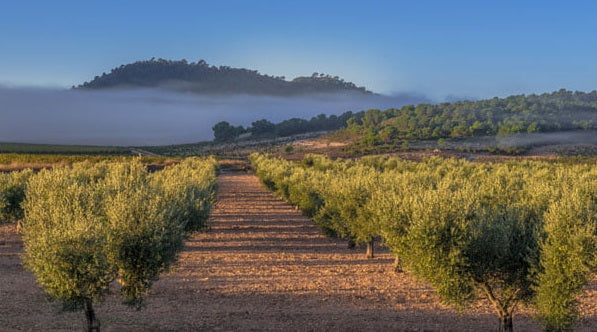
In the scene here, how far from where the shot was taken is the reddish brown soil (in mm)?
24266

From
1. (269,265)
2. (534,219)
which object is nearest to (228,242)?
(269,265)

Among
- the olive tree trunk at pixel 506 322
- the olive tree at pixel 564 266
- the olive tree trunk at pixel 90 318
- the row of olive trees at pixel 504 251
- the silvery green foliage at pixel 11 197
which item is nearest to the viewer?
the olive tree at pixel 564 266

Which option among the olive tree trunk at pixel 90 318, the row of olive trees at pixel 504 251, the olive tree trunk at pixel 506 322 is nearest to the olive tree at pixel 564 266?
the row of olive trees at pixel 504 251

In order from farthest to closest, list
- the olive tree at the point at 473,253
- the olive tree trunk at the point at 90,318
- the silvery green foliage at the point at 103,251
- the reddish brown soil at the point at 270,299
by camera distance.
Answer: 1. the reddish brown soil at the point at 270,299
2. the olive tree at the point at 473,253
3. the olive tree trunk at the point at 90,318
4. the silvery green foliage at the point at 103,251

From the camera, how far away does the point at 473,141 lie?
622 feet

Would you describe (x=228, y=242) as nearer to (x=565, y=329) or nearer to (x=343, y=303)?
(x=343, y=303)

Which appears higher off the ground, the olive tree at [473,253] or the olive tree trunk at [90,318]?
the olive tree at [473,253]

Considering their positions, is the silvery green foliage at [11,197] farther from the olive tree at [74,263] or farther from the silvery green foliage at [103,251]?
the olive tree at [74,263]

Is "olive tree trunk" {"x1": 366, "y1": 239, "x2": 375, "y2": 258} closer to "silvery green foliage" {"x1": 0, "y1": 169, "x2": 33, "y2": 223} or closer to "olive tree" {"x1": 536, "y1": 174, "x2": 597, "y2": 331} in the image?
"olive tree" {"x1": 536, "y1": 174, "x2": 597, "y2": 331}

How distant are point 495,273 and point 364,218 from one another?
56.8 feet

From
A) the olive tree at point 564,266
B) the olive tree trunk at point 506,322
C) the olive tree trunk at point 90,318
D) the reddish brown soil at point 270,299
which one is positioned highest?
the olive tree at point 564,266

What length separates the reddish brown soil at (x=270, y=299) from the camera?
79.6 ft

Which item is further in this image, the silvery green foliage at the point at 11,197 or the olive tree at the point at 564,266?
the silvery green foliage at the point at 11,197

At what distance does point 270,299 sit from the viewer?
28203 millimetres
